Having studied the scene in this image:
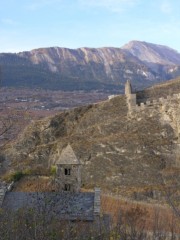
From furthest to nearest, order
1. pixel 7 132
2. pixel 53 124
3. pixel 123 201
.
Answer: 1. pixel 53 124
2. pixel 123 201
3. pixel 7 132

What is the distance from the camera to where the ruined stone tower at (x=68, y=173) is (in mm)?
40219

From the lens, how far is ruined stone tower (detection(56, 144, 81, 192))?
40.2 m

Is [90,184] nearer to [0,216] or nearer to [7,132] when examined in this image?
[0,216]

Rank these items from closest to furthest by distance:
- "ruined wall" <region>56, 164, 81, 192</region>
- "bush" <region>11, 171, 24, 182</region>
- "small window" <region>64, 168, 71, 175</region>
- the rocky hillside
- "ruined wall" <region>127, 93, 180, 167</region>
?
"ruined wall" <region>56, 164, 81, 192</region>, "small window" <region>64, 168, 71, 175</region>, the rocky hillside, "bush" <region>11, 171, 24, 182</region>, "ruined wall" <region>127, 93, 180, 167</region>

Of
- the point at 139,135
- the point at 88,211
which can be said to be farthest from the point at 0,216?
the point at 139,135

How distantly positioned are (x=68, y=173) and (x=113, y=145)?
25500mm

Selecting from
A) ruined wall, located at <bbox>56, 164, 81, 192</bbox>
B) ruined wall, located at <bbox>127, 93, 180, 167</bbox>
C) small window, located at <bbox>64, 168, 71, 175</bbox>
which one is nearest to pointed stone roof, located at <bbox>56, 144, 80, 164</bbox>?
ruined wall, located at <bbox>56, 164, 81, 192</bbox>

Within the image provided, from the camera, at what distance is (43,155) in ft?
233

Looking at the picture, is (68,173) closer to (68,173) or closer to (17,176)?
(68,173)

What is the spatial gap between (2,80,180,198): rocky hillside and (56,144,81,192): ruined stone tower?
13914 mm

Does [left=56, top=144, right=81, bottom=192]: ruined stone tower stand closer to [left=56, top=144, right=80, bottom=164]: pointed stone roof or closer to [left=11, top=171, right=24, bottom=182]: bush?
[left=56, top=144, right=80, bottom=164]: pointed stone roof

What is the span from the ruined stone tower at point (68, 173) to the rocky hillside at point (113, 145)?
13914 millimetres

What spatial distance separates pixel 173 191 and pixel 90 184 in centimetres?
1067

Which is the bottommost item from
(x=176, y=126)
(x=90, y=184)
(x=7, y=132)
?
(x=90, y=184)
